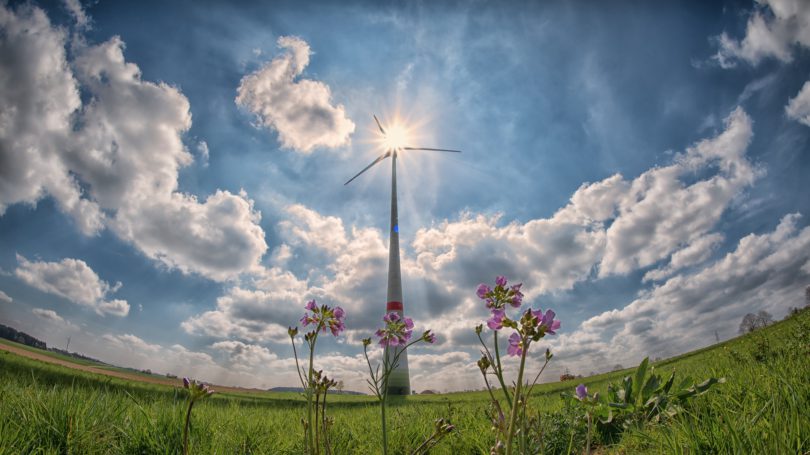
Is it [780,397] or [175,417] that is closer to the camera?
[780,397]

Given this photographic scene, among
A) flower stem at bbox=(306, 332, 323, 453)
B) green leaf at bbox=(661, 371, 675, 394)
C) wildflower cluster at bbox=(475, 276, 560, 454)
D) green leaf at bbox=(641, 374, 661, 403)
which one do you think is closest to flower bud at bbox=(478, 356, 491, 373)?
wildflower cluster at bbox=(475, 276, 560, 454)

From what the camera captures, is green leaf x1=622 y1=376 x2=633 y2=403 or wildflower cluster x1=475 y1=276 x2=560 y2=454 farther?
green leaf x1=622 y1=376 x2=633 y2=403

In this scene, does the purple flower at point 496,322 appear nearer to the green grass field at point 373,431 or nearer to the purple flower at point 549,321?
the purple flower at point 549,321

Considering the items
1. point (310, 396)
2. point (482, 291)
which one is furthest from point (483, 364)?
point (310, 396)

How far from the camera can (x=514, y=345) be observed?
237cm

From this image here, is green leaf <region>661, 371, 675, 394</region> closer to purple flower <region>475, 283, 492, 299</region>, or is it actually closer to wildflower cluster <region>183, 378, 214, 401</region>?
purple flower <region>475, 283, 492, 299</region>

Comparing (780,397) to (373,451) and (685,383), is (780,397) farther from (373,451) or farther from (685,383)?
(373,451)

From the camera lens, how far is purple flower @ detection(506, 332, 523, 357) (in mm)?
Answer: 2340

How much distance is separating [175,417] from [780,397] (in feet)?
18.6

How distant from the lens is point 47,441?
325 cm

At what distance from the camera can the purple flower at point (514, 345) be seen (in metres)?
2.34

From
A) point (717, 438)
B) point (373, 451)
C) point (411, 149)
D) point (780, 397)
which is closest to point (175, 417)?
point (373, 451)

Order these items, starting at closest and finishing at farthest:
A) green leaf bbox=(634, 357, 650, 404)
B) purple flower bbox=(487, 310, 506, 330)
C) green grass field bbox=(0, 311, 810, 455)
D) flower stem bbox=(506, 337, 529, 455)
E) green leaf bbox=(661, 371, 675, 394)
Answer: flower stem bbox=(506, 337, 529, 455) → purple flower bbox=(487, 310, 506, 330) → green grass field bbox=(0, 311, 810, 455) → green leaf bbox=(661, 371, 675, 394) → green leaf bbox=(634, 357, 650, 404)

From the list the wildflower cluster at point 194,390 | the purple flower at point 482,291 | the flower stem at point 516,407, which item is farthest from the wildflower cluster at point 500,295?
the wildflower cluster at point 194,390
